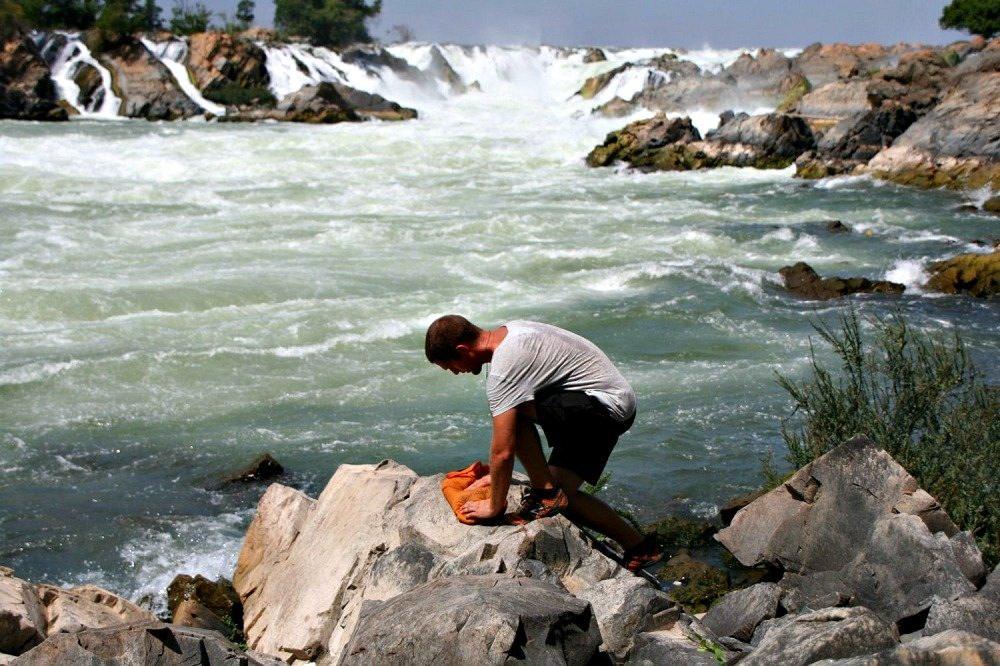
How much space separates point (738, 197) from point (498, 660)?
902 inches

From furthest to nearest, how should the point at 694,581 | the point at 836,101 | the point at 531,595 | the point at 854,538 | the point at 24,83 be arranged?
the point at 24,83 < the point at 836,101 < the point at 694,581 < the point at 854,538 < the point at 531,595

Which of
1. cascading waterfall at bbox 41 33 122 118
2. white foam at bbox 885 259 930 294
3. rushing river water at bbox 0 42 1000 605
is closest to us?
rushing river water at bbox 0 42 1000 605

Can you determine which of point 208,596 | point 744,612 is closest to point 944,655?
point 744,612

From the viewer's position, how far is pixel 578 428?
18.3 ft

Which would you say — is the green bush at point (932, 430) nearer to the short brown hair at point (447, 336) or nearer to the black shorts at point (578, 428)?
the black shorts at point (578, 428)

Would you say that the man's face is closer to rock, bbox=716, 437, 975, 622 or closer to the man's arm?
the man's arm

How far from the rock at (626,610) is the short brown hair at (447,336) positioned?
123 cm

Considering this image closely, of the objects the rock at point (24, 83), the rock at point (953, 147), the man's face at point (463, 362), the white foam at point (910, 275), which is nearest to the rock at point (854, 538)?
the man's face at point (463, 362)

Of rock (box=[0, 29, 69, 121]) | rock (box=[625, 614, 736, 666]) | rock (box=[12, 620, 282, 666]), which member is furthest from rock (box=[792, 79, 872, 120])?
rock (box=[12, 620, 282, 666])

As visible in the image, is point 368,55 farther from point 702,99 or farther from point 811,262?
point 811,262

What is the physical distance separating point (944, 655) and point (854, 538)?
2.28m

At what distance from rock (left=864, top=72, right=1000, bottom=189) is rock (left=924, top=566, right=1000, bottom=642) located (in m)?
22.7

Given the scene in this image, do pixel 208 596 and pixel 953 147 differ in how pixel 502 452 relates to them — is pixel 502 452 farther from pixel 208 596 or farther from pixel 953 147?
pixel 953 147

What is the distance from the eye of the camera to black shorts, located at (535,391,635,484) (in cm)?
549
